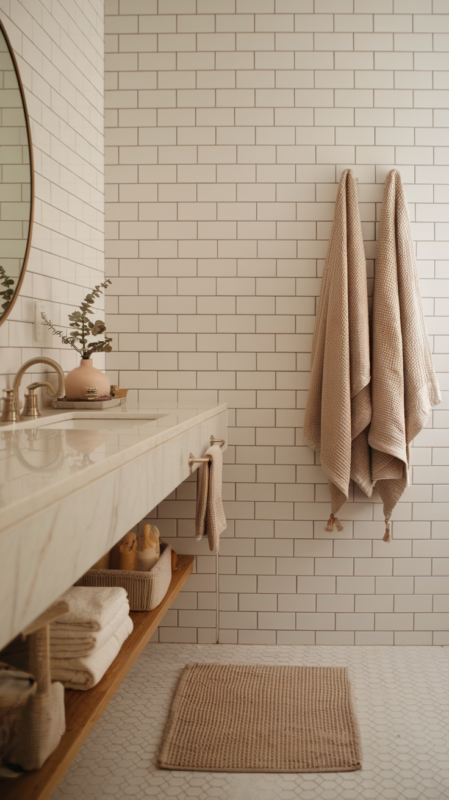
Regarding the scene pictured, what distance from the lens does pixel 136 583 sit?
6.08 feet

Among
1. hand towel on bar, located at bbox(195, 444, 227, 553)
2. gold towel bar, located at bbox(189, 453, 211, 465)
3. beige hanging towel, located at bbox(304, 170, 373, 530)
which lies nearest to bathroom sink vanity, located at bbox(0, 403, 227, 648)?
gold towel bar, located at bbox(189, 453, 211, 465)

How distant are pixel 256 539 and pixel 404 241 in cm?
141

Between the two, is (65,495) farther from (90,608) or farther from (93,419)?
(93,419)

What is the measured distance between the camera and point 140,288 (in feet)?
8.52

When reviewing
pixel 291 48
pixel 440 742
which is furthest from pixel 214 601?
pixel 291 48

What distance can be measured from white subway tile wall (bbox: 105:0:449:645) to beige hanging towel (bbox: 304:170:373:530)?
0.42 ft

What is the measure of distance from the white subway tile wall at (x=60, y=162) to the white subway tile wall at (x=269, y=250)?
130 millimetres

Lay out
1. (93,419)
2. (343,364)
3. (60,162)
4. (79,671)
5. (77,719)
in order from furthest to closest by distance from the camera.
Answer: (343,364), (60,162), (93,419), (79,671), (77,719)

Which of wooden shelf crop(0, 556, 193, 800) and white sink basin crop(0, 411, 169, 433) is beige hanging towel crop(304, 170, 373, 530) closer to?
white sink basin crop(0, 411, 169, 433)

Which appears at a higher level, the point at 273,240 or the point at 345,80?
the point at 345,80

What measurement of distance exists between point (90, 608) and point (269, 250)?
67.5 inches

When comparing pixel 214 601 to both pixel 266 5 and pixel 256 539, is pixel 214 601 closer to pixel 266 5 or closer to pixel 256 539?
pixel 256 539

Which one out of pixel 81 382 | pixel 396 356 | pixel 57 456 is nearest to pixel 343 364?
pixel 396 356

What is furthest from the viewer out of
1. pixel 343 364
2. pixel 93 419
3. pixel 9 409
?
pixel 343 364
